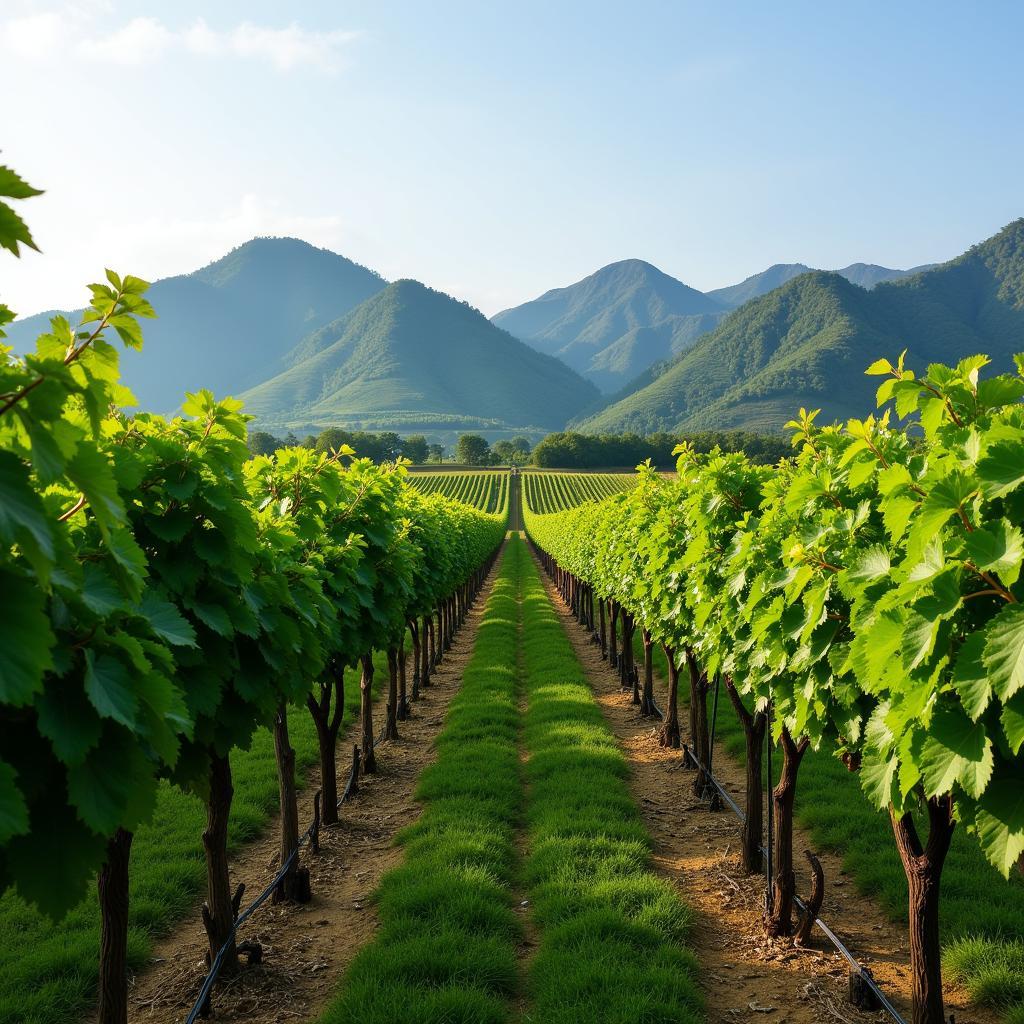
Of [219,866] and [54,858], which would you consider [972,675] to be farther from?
[219,866]

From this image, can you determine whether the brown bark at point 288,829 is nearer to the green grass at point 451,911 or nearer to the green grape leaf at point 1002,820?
the green grass at point 451,911

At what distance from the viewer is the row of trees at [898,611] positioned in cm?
309

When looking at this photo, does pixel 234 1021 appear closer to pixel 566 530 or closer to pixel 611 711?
pixel 611 711

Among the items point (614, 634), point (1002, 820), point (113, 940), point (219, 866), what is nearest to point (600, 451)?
point (614, 634)

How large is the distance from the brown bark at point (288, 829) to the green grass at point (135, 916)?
1.96 ft

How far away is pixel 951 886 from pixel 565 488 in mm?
108813

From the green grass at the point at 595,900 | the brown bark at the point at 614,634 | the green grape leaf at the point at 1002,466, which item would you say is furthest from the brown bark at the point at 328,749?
the brown bark at the point at 614,634

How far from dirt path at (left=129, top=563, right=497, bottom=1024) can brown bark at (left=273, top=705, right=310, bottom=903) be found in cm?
15

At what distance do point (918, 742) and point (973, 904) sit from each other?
525 centimetres

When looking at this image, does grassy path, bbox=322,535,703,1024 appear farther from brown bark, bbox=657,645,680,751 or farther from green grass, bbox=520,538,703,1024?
brown bark, bbox=657,645,680,751

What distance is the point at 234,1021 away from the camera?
634 cm

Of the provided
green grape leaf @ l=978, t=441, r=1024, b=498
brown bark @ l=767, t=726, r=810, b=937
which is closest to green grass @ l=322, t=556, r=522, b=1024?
brown bark @ l=767, t=726, r=810, b=937

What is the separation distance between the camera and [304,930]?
792cm

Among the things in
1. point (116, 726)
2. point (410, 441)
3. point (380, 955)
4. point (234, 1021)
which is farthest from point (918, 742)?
point (410, 441)
